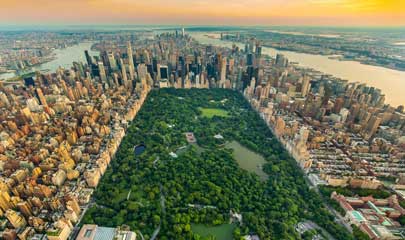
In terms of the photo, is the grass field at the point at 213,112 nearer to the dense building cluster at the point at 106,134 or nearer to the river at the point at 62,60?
the dense building cluster at the point at 106,134

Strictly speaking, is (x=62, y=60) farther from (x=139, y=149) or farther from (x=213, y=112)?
(x=139, y=149)

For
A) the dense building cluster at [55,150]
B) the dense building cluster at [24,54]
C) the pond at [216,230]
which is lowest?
the pond at [216,230]

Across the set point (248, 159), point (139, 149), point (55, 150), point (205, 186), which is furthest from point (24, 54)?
point (248, 159)

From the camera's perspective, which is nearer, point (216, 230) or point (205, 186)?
point (216, 230)

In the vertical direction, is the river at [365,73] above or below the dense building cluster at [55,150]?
above

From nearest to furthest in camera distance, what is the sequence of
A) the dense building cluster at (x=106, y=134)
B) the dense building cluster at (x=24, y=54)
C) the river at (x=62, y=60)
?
the dense building cluster at (x=106, y=134)
the dense building cluster at (x=24, y=54)
the river at (x=62, y=60)

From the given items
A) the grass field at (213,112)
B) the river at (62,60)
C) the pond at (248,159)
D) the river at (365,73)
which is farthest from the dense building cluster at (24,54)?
the river at (365,73)

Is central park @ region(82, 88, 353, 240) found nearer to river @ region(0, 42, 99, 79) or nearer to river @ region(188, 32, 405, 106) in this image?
river @ region(188, 32, 405, 106)
